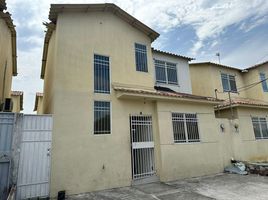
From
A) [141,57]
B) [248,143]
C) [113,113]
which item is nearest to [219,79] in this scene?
[248,143]

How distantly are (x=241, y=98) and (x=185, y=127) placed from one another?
28.6 ft

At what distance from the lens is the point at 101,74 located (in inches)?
348

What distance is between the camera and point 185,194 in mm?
6781

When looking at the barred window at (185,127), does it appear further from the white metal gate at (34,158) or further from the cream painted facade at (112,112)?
the white metal gate at (34,158)

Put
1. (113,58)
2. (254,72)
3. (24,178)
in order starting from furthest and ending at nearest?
(254,72) → (113,58) → (24,178)

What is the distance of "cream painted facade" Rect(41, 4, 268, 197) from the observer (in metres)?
7.34

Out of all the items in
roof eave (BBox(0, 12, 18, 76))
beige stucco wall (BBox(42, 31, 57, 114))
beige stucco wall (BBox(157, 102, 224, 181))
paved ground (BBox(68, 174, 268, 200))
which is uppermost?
roof eave (BBox(0, 12, 18, 76))

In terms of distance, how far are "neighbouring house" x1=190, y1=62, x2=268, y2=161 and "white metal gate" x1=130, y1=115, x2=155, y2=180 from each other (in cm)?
554

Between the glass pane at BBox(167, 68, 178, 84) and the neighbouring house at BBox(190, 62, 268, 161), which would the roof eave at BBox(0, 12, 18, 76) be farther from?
the neighbouring house at BBox(190, 62, 268, 161)

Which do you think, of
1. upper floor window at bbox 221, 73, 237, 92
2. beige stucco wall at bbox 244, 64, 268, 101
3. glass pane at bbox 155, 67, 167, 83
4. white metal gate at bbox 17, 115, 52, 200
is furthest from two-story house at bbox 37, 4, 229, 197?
beige stucco wall at bbox 244, 64, 268, 101

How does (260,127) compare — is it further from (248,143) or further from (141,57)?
(141,57)

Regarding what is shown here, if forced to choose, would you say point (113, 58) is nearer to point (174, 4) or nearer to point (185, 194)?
point (174, 4)

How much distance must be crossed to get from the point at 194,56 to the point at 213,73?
2816mm

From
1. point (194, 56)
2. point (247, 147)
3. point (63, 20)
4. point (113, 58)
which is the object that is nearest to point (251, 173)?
point (247, 147)
